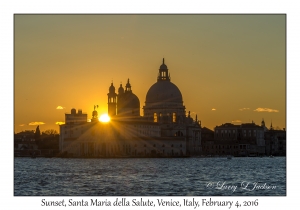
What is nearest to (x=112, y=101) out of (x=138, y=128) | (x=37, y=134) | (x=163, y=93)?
(x=138, y=128)

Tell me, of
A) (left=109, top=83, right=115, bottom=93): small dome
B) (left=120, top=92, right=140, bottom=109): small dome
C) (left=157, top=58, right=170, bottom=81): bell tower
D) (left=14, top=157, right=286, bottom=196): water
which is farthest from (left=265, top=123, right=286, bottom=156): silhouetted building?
(left=14, top=157, right=286, bottom=196): water

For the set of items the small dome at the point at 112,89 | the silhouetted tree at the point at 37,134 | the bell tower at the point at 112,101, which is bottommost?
the silhouetted tree at the point at 37,134

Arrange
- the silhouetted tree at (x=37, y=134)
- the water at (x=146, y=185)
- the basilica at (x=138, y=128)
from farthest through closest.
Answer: the silhouetted tree at (x=37, y=134) → the basilica at (x=138, y=128) → the water at (x=146, y=185)

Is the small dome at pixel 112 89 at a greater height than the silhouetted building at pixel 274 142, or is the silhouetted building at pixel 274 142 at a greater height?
the small dome at pixel 112 89

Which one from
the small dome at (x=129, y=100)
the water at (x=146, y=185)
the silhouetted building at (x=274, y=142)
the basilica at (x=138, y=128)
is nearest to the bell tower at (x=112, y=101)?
the basilica at (x=138, y=128)

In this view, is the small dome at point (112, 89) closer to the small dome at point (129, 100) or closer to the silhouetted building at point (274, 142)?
the small dome at point (129, 100)

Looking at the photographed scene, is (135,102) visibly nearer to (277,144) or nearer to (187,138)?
(187,138)

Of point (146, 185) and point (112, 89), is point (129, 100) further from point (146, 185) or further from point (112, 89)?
point (146, 185)
